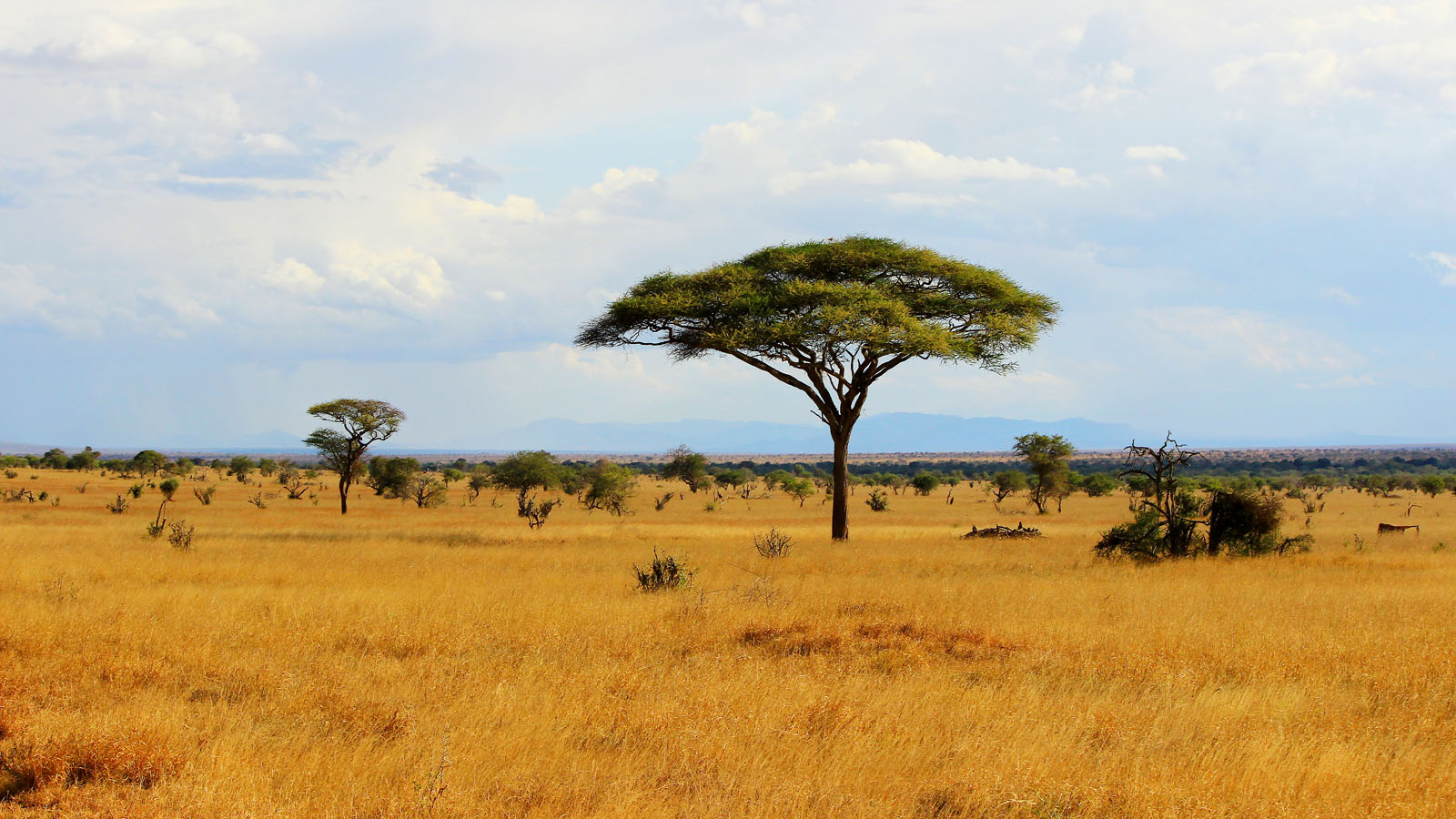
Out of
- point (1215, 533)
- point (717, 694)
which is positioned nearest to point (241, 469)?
point (1215, 533)

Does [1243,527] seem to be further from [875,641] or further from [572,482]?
[572,482]

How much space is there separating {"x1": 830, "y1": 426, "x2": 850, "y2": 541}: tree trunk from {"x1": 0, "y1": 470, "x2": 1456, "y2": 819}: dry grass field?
9.95 m

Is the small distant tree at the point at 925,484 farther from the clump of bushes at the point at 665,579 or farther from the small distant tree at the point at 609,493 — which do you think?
the clump of bushes at the point at 665,579

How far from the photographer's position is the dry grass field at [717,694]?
5652 mm

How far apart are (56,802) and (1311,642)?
1212cm

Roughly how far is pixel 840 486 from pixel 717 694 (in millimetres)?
20287

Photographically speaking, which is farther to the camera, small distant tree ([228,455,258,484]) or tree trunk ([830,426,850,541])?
small distant tree ([228,455,258,484])

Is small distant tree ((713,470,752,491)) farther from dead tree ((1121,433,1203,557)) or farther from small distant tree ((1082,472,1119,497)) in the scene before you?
dead tree ((1121,433,1203,557))

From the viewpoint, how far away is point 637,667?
8.77 meters

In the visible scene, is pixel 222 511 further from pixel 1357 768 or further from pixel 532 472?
pixel 1357 768

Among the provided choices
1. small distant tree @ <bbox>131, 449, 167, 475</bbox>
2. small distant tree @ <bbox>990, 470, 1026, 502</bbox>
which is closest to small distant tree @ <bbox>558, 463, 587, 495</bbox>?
small distant tree @ <bbox>990, 470, 1026, 502</bbox>

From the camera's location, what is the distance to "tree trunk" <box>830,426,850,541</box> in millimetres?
26469

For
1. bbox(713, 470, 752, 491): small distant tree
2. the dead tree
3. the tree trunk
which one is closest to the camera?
the dead tree

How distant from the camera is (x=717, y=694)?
7676mm
